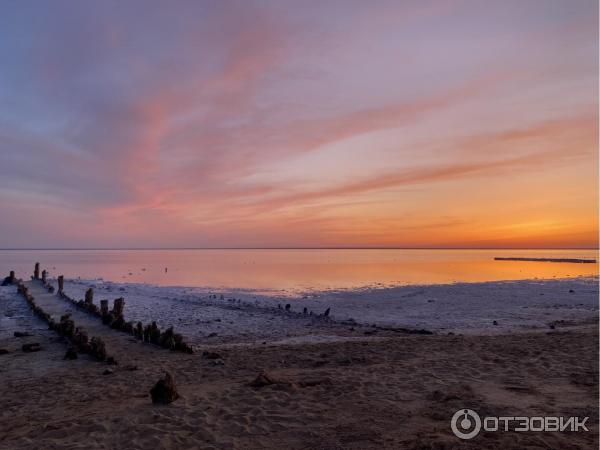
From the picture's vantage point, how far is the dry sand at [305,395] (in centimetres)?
736

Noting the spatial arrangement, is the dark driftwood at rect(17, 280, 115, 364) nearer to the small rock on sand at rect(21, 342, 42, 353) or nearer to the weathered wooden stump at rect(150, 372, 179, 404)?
the small rock on sand at rect(21, 342, 42, 353)

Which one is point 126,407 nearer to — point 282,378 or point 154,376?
point 154,376

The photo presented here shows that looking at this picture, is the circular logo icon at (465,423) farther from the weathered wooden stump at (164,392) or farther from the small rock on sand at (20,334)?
the small rock on sand at (20,334)

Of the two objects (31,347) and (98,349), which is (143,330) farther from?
(98,349)

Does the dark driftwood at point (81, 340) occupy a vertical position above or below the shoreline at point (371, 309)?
above

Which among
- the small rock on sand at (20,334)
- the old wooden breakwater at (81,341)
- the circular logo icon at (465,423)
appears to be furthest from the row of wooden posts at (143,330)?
the circular logo icon at (465,423)

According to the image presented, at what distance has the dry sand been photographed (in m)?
7.36

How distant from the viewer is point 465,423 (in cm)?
792

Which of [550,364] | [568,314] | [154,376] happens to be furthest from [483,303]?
[154,376]

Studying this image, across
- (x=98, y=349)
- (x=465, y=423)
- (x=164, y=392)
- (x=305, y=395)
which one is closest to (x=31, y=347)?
(x=98, y=349)

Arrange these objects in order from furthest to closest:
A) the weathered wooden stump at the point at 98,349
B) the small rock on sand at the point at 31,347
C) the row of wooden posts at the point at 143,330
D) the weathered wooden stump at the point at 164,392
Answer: the row of wooden posts at the point at 143,330
the small rock on sand at the point at 31,347
the weathered wooden stump at the point at 98,349
the weathered wooden stump at the point at 164,392

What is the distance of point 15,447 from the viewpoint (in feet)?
23.5

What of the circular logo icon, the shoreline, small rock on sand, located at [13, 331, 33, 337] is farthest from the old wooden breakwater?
the circular logo icon

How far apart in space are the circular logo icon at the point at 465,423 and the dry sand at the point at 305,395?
18cm
